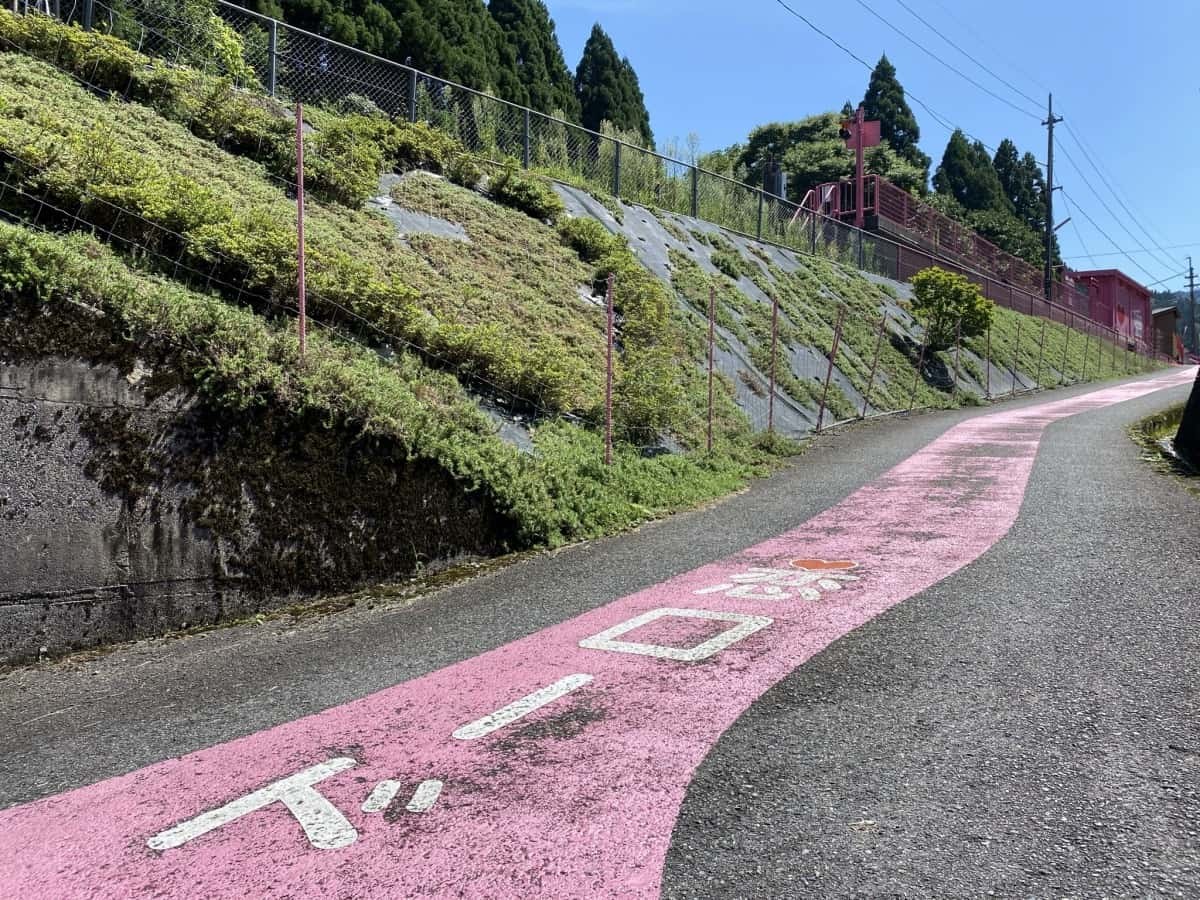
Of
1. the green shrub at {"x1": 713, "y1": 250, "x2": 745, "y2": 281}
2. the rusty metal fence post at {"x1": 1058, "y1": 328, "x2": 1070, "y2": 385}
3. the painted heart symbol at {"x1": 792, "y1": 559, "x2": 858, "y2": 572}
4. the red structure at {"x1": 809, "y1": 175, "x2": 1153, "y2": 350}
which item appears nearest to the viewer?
the painted heart symbol at {"x1": 792, "y1": 559, "x2": 858, "y2": 572}

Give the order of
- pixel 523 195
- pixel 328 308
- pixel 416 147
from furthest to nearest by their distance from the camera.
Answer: pixel 523 195
pixel 416 147
pixel 328 308

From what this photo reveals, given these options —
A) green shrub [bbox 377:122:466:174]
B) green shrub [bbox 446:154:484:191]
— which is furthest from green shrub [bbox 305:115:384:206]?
green shrub [bbox 446:154:484:191]

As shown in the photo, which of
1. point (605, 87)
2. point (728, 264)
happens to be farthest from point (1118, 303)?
point (728, 264)

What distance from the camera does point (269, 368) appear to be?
5.61 meters

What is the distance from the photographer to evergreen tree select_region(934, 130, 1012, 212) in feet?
193

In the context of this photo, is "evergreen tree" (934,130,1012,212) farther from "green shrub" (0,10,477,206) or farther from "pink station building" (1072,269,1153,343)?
"green shrub" (0,10,477,206)

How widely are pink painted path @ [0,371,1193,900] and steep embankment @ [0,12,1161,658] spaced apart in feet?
6.50

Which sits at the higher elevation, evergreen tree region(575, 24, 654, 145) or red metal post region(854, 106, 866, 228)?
evergreen tree region(575, 24, 654, 145)

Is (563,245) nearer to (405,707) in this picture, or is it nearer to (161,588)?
(161,588)

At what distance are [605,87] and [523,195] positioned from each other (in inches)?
1172

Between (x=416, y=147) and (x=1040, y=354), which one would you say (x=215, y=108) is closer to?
(x=416, y=147)

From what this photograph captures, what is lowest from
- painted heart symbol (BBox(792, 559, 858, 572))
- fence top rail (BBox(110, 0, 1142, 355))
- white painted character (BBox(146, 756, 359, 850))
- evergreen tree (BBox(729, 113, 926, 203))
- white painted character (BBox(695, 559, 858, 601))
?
white painted character (BBox(146, 756, 359, 850))

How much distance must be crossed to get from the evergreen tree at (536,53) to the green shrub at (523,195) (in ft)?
65.8

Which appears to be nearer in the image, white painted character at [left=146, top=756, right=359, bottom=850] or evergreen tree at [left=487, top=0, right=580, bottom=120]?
white painted character at [left=146, top=756, right=359, bottom=850]
